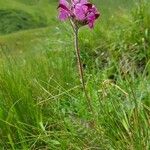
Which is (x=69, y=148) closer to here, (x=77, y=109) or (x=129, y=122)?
(x=129, y=122)

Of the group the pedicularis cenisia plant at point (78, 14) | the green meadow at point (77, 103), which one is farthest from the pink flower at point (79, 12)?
the green meadow at point (77, 103)

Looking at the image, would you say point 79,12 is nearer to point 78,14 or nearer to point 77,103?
point 78,14

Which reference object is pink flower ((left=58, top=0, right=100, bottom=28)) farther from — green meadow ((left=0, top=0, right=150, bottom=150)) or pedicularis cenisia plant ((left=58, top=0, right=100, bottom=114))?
green meadow ((left=0, top=0, right=150, bottom=150))

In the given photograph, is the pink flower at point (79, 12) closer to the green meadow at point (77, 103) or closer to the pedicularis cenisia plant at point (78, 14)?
the pedicularis cenisia plant at point (78, 14)

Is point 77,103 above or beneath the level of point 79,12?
beneath

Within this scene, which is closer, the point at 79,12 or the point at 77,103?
the point at 79,12

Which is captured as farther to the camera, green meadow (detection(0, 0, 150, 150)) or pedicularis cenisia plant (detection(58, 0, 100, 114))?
green meadow (detection(0, 0, 150, 150))

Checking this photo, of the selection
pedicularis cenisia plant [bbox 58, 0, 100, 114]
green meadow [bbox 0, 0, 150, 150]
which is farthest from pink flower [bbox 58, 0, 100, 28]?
green meadow [bbox 0, 0, 150, 150]

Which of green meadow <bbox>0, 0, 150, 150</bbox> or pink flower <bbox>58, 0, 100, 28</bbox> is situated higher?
pink flower <bbox>58, 0, 100, 28</bbox>

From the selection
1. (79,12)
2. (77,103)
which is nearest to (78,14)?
(79,12)
